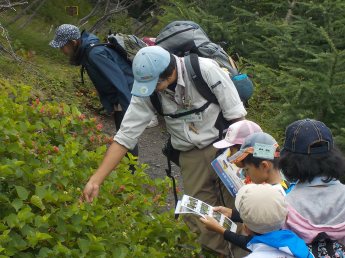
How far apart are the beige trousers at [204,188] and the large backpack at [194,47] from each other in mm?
497

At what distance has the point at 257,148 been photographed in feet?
10.6

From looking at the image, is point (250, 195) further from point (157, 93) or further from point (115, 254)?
point (157, 93)

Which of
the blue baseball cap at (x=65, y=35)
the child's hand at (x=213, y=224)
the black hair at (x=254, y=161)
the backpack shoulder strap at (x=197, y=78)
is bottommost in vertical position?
the blue baseball cap at (x=65, y=35)

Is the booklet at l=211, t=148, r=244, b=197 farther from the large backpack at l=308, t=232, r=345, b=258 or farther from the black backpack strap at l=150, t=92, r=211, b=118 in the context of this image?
the large backpack at l=308, t=232, r=345, b=258

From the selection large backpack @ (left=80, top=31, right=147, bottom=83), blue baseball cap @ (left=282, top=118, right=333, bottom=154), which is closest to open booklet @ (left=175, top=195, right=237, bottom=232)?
blue baseball cap @ (left=282, top=118, right=333, bottom=154)

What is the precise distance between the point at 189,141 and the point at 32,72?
535 cm

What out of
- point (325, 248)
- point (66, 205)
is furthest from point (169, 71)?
point (325, 248)

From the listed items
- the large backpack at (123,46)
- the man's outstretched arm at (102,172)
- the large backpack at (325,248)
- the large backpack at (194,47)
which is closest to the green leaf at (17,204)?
the man's outstretched arm at (102,172)

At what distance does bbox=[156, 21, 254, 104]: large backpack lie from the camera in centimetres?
399

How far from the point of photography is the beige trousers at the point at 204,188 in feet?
12.4

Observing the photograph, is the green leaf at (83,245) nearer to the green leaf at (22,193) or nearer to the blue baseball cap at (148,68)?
the green leaf at (22,193)

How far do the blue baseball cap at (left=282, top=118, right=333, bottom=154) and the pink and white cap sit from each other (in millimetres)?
554

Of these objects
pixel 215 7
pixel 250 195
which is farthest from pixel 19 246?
pixel 215 7

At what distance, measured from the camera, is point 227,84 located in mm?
3592
